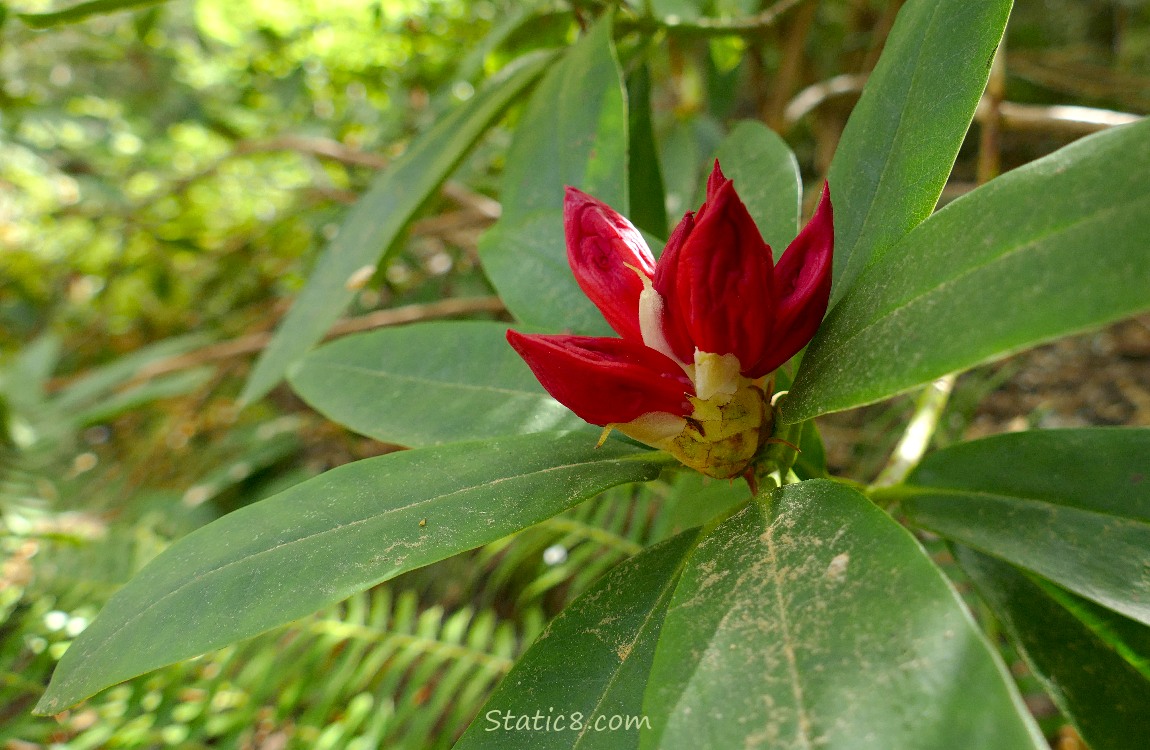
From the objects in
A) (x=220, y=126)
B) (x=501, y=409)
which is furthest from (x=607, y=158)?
(x=220, y=126)

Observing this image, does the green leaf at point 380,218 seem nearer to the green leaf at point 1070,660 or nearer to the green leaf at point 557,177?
the green leaf at point 557,177

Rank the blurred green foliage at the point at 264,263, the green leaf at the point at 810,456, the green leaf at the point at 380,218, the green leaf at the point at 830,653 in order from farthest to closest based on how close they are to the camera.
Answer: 1. the blurred green foliage at the point at 264,263
2. the green leaf at the point at 380,218
3. the green leaf at the point at 810,456
4. the green leaf at the point at 830,653

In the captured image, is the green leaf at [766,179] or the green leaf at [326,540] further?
the green leaf at [766,179]

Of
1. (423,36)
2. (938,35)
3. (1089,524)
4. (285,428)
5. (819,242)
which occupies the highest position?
(423,36)

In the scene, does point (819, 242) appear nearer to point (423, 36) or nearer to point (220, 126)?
point (423, 36)

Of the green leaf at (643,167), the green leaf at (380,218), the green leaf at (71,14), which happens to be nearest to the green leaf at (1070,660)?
the green leaf at (643,167)

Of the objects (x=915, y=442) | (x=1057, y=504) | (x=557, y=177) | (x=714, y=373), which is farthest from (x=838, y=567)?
(x=557, y=177)
